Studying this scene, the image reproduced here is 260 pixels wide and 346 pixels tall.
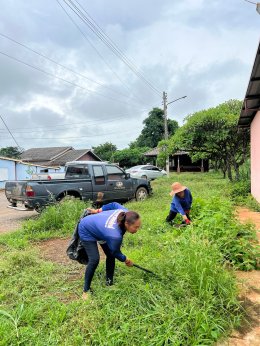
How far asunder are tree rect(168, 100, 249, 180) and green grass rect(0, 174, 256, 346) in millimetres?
10023

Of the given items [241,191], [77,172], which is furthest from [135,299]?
[241,191]

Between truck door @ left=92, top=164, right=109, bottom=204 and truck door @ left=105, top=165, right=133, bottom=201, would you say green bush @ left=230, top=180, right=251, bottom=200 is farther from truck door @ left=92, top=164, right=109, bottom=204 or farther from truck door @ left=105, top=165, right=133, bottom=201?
truck door @ left=92, top=164, right=109, bottom=204

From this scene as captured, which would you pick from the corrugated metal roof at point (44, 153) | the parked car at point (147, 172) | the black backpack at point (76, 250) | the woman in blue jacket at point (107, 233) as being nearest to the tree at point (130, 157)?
the corrugated metal roof at point (44, 153)

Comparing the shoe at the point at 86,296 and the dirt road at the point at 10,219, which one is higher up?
the shoe at the point at 86,296

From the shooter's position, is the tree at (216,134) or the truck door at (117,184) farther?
the tree at (216,134)

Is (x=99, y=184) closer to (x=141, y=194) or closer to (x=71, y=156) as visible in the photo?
(x=141, y=194)

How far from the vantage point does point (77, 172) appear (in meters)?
10.4

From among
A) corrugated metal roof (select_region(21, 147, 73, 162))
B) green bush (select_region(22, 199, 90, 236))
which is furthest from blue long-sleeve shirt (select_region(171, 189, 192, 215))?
corrugated metal roof (select_region(21, 147, 73, 162))

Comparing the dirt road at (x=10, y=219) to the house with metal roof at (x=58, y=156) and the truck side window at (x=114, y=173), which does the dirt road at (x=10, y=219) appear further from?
the house with metal roof at (x=58, y=156)

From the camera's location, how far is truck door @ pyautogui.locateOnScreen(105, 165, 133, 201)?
1048 centimetres

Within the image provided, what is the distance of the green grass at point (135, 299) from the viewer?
2693 millimetres

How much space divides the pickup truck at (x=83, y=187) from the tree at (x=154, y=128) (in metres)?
35.7

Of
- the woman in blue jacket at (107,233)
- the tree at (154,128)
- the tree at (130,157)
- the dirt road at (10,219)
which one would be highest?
the tree at (154,128)

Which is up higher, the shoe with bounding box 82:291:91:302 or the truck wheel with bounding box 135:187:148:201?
the truck wheel with bounding box 135:187:148:201
